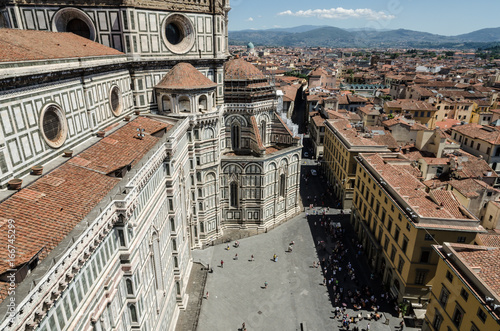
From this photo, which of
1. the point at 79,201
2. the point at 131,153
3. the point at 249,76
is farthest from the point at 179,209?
the point at 249,76

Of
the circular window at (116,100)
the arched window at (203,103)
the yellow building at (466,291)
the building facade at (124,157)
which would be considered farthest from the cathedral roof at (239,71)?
the yellow building at (466,291)

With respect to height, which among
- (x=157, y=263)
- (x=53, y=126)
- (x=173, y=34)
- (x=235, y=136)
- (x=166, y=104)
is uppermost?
(x=173, y=34)

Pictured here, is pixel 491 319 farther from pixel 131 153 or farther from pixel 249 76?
pixel 249 76

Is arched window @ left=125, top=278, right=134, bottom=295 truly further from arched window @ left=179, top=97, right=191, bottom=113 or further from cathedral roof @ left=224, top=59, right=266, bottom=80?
cathedral roof @ left=224, top=59, right=266, bottom=80

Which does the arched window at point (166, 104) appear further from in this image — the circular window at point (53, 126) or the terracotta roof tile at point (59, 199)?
the circular window at point (53, 126)

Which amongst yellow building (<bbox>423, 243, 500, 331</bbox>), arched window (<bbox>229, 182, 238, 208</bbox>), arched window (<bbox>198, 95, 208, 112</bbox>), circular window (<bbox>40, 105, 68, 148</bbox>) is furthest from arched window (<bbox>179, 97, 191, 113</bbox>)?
yellow building (<bbox>423, 243, 500, 331</bbox>)

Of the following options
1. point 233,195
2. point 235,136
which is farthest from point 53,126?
point 235,136

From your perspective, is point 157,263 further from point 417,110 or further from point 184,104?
point 417,110
